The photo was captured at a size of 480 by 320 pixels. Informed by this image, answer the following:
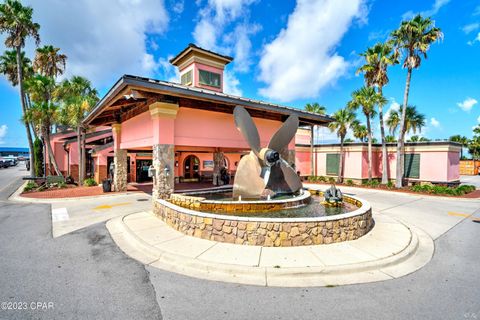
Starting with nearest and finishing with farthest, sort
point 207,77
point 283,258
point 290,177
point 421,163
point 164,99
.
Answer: point 283,258 < point 164,99 < point 290,177 < point 207,77 < point 421,163

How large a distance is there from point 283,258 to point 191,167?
21.4m

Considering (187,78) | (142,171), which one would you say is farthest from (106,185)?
(187,78)

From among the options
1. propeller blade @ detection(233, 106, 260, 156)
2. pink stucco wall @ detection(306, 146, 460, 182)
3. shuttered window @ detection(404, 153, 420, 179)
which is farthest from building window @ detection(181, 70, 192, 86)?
shuttered window @ detection(404, 153, 420, 179)

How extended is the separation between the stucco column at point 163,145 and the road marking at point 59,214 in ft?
12.5

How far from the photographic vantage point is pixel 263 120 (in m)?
15.2

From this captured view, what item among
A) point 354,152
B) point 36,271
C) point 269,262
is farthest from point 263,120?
point 354,152

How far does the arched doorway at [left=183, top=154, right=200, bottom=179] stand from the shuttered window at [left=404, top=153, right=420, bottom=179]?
22640 mm

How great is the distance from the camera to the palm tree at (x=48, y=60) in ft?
84.7

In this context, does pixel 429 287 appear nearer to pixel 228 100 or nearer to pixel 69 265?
pixel 69 265

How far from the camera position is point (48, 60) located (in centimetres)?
2639

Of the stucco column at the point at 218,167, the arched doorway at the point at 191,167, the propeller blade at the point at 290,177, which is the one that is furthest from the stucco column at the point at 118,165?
the propeller blade at the point at 290,177

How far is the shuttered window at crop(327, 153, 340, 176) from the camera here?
26.7 m

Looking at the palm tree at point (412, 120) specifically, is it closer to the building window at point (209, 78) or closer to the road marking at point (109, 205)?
the building window at point (209, 78)

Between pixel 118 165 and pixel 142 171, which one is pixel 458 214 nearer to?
pixel 118 165
